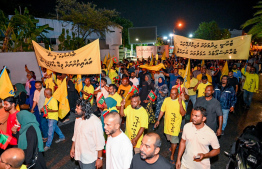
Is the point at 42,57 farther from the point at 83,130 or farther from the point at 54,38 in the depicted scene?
the point at 54,38

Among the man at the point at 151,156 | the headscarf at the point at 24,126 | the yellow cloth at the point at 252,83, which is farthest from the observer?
the yellow cloth at the point at 252,83

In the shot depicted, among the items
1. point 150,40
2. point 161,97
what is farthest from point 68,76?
point 150,40

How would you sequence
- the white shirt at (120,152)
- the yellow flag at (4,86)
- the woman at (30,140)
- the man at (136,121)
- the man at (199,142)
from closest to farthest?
the white shirt at (120,152)
the man at (199,142)
the woman at (30,140)
the man at (136,121)
the yellow flag at (4,86)

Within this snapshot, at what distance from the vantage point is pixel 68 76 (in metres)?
8.19

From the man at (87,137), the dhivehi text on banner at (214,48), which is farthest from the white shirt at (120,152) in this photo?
the dhivehi text on banner at (214,48)

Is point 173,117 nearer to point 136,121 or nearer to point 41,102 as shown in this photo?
point 136,121

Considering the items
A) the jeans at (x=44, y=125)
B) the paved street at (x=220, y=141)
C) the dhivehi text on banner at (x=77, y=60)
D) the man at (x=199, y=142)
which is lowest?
the paved street at (x=220, y=141)

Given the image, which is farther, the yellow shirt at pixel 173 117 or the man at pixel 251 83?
the man at pixel 251 83

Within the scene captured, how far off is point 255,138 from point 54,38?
24.7 m

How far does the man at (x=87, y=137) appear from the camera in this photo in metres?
3.54

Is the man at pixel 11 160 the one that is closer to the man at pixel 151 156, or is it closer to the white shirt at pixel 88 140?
the white shirt at pixel 88 140

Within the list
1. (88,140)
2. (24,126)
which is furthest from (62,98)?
(88,140)

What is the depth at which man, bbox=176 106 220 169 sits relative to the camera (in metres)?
3.30

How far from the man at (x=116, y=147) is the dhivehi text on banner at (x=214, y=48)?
19.8 feet
